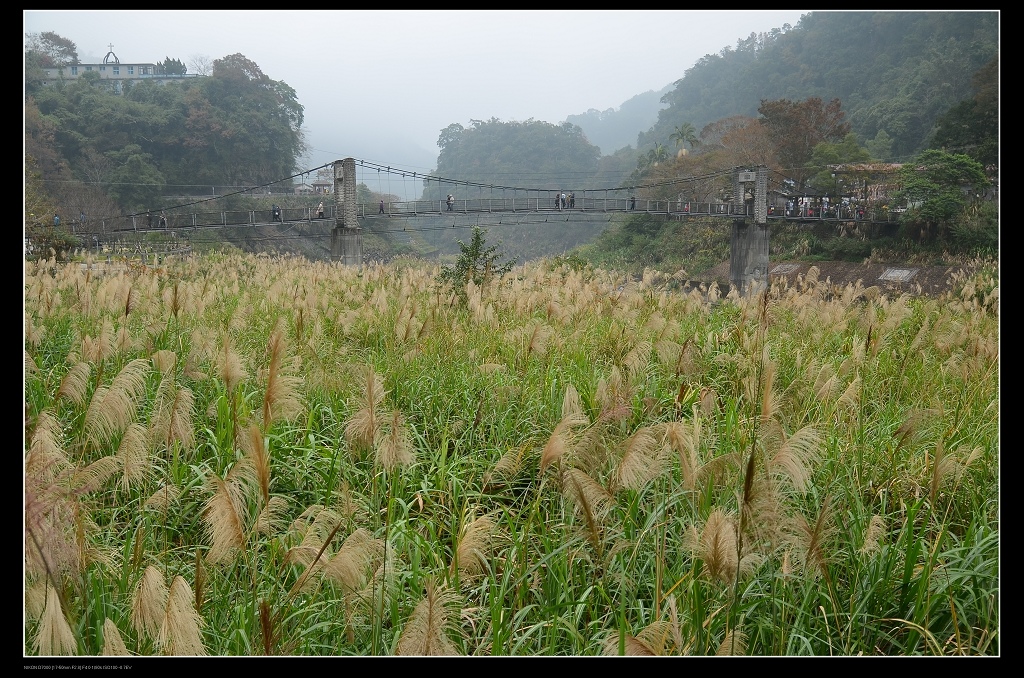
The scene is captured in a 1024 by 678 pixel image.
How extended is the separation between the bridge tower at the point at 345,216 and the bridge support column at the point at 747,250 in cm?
1612

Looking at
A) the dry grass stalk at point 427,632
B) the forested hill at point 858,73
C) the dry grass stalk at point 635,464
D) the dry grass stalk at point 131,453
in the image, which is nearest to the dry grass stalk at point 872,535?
the dry grass stalk at point 635,464

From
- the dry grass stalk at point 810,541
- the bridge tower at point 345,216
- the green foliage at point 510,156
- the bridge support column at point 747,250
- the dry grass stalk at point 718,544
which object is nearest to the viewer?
the dry grass stalk at point 718,544

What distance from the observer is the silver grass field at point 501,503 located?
4.11ft

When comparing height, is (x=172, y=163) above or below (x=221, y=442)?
above

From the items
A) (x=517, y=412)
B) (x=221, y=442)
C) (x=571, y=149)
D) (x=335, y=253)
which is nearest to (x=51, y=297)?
(x=221, y=442)

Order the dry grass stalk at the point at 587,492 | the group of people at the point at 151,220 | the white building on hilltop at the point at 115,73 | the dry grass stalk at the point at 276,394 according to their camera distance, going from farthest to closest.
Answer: the group of people at the point at 151,220, the white building on hilltop at the point at 115,73, the dry grass stalk at the point at 276,394, the dry grass stalk at the point at 587,492

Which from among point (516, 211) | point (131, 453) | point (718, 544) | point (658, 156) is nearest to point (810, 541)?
point (718, 544)

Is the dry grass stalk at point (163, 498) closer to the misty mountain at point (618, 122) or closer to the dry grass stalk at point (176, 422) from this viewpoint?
the dry grass stalk at point (176, 422)

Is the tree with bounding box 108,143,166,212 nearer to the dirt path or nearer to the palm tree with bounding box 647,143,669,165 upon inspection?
the dirt path

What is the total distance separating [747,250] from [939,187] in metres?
10.6

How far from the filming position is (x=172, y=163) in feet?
49.2
